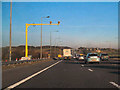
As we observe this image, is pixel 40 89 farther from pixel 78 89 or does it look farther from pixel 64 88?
pixel 78 89

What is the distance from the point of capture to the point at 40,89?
8.47 meters

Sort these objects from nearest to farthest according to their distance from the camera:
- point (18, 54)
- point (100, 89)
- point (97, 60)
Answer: point (100, 89)
point (97, 60)
point (18, 54)

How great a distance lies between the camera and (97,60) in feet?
98.2

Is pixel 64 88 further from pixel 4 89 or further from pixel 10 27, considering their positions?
pixel 10 27

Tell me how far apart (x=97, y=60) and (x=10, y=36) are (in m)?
12.7

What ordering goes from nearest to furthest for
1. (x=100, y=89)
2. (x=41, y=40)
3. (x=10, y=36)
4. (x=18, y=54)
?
(x=100, y=89) < (x=10, y=36) < (x=41, y=40) < (x=18, y=54)

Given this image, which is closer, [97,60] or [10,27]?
[10,27]

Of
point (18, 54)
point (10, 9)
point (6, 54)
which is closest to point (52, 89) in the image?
point (10, 9)

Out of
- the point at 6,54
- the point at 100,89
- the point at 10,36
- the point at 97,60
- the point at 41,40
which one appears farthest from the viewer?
the point at 6,54

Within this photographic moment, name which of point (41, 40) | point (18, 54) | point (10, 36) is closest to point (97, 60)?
point (10, 36)

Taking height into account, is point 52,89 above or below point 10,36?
below

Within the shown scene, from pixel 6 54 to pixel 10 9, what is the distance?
51.0m

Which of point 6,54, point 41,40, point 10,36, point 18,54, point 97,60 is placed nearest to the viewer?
point 10,36

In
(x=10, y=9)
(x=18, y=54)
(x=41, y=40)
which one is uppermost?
(x=10, y=9)
